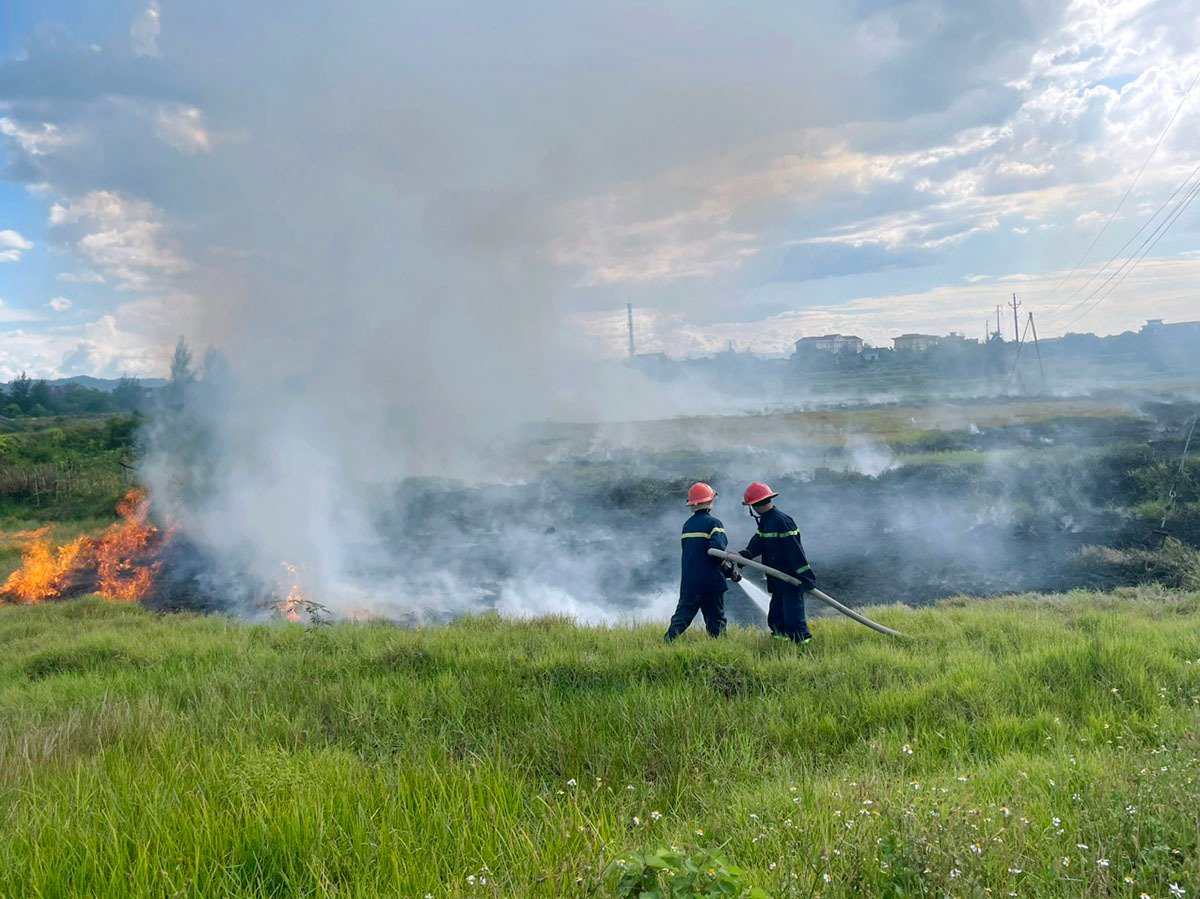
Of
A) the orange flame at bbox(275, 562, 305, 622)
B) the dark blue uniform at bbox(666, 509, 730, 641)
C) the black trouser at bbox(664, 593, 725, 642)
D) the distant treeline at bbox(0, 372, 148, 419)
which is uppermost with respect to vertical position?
the distant treeline at bbox(0, 372, 148, 419)

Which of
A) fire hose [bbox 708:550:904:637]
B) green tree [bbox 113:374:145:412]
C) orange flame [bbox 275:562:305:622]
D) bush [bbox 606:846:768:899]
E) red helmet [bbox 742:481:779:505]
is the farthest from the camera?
green tree [bbox 113:374:145:412]

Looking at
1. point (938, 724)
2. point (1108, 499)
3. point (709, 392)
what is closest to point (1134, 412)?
point (1108, 499)

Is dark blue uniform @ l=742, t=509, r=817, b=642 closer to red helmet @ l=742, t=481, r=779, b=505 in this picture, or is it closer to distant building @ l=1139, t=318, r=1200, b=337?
red helmet @ l=742, t=481, r=779, b=505

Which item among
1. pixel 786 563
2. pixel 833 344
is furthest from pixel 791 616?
pixel 833 344

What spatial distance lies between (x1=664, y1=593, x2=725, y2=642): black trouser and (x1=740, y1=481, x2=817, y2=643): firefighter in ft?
1.78

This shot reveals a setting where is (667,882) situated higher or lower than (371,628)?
higher

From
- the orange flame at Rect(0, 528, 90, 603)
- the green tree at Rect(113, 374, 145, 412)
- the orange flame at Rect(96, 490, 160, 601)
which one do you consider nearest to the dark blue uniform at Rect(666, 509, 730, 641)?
the orange flame at Rect(96, 490, 160, 601)

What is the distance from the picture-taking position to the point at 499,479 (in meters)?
23.3

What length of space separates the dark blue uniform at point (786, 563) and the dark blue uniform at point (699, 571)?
1.21ft

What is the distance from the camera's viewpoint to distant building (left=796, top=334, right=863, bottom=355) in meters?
73.9

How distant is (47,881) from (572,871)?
2.01 metres

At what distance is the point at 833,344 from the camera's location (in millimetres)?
80188

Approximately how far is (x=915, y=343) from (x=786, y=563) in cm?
7971

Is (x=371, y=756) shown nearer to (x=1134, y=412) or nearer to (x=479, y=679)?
(x=479, y=679)
